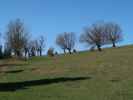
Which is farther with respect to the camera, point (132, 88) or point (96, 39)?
point (96, 39)

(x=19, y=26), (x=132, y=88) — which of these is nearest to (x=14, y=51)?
(x=19, y=26)

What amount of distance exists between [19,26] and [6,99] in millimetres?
101387

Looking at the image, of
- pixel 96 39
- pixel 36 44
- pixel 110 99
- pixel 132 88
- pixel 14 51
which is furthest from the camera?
pixel 36 44

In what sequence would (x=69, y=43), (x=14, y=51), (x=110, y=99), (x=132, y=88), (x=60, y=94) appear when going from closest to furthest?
(x=110, y=99) → (x=60, y=94) → (x=132, y=88) → (x=14, y=51) → (x=69, y=43)

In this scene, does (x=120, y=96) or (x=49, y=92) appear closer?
(x=120, y=96)

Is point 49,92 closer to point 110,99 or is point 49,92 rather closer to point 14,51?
point 110,99

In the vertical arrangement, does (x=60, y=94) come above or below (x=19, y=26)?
below

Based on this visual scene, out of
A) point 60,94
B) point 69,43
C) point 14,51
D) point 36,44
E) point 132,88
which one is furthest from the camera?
point 69,43

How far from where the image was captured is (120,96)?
19625mm

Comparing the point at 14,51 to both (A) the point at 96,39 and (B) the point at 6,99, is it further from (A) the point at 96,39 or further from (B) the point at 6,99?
(B) the point at 6,99

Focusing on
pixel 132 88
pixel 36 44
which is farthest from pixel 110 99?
pixel 36 44

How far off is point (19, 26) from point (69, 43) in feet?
186

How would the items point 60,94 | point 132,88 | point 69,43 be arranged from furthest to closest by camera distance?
point 69,43
point 132,88
point 60,94

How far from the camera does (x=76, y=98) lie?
19.2 meters
